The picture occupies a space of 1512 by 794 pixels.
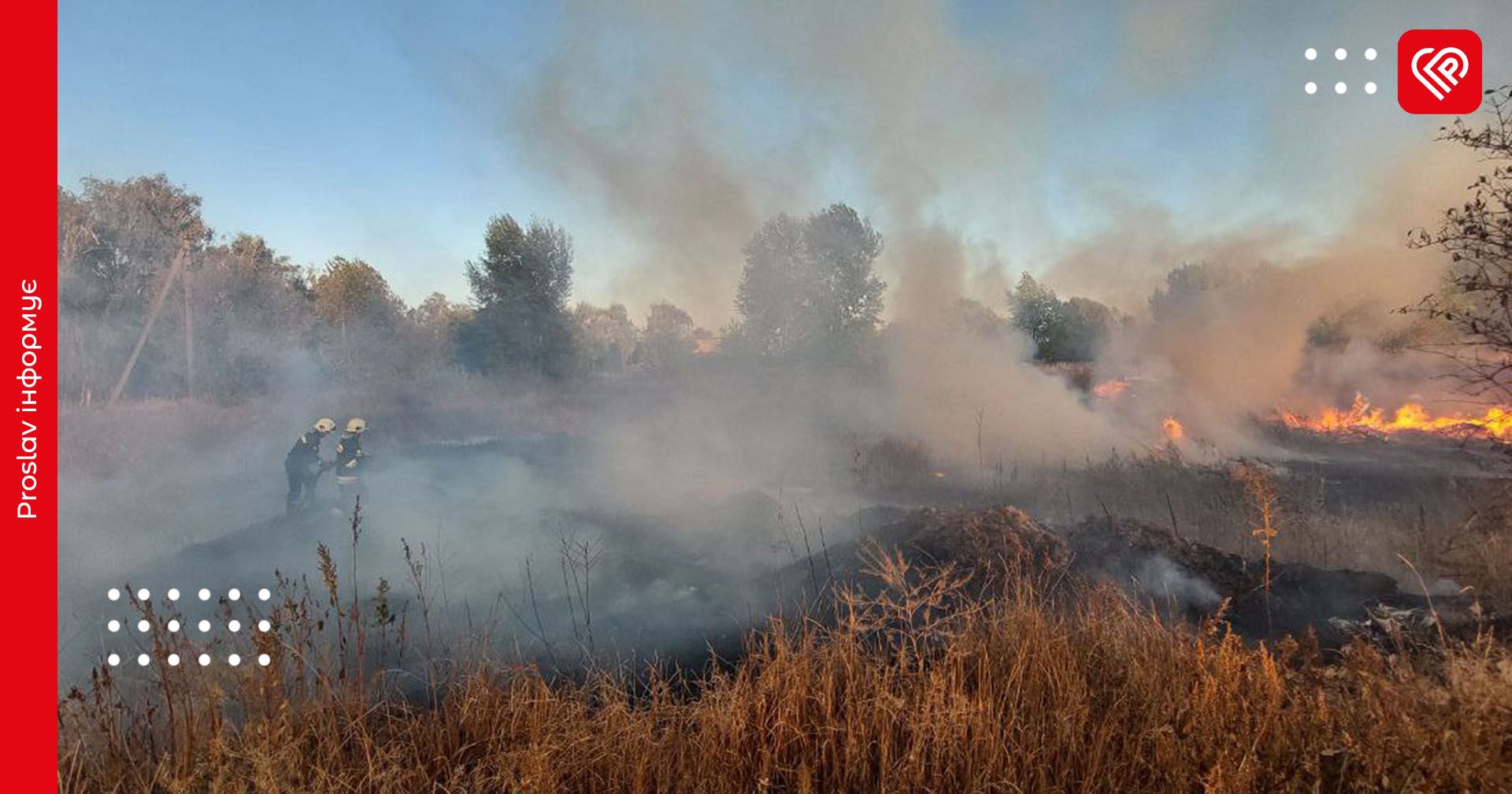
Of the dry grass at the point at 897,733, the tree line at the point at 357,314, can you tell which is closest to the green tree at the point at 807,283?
the tree line at the point at 357,314

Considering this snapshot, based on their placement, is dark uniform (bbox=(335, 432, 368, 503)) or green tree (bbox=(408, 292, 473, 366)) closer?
dark uniform (bbox=(335, 432, 368, 503))

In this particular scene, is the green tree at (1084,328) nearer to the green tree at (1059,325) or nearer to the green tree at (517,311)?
the green tree at (1059,325)

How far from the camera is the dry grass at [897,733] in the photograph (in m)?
2.59

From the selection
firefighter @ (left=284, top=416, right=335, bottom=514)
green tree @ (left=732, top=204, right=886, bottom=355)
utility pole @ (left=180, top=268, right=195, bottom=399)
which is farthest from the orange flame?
utility pole @ (left=180, top=268, right=195, bottom=399)

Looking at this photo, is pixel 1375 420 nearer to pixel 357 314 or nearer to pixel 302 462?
pixel 302 462

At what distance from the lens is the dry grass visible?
8.51 feet

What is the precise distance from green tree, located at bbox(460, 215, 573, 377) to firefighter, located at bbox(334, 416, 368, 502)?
21.5 metres

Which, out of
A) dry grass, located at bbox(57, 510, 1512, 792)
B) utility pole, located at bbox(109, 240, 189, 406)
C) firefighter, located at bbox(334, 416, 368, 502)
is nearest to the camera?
dry grass, located at bbox(57, 510, 1512, 792)

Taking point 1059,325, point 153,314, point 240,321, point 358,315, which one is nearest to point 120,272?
point 153,314

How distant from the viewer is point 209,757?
2.86m

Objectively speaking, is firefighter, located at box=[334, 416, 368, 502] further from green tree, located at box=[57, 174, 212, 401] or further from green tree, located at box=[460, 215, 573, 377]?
green tree, located at box=[460, 215, 573, 377]

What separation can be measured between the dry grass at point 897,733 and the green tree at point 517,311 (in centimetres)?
3002
